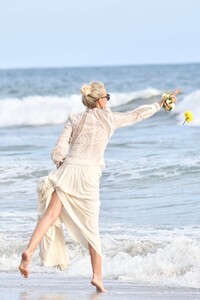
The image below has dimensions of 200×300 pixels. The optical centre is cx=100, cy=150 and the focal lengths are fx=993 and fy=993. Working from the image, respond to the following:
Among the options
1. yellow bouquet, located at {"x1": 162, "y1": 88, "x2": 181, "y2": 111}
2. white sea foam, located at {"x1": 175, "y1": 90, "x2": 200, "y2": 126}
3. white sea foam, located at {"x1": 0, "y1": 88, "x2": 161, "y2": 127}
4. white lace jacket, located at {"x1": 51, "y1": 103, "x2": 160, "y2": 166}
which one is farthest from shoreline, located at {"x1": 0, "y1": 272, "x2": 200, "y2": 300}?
white sea foam, located at {"x1": 0, "y1": 88, "x2": 161, "y2": 127}

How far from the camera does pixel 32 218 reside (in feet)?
36.5

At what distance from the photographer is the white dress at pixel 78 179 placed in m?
7.21

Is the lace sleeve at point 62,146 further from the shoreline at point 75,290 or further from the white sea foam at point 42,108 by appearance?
the white sea foam at point 42,108

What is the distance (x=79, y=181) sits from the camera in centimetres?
722

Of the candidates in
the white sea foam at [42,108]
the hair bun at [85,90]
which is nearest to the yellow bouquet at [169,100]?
the hair bun at [85,90]

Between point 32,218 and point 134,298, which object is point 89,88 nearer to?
point 134,298

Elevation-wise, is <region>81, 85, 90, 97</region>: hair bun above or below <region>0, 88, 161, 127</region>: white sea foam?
below

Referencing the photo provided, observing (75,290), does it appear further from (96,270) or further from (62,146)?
(62,146)

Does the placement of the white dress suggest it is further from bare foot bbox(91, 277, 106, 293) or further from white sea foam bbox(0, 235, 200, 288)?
white sea foam bbox(0, 235, 200, 288)

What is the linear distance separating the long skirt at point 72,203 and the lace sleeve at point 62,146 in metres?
0.08

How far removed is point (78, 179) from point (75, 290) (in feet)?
2.73

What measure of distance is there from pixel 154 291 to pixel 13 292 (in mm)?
1039

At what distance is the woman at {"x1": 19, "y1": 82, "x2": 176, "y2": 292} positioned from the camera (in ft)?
23.6

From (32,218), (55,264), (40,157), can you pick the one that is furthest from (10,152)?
(55,264)
